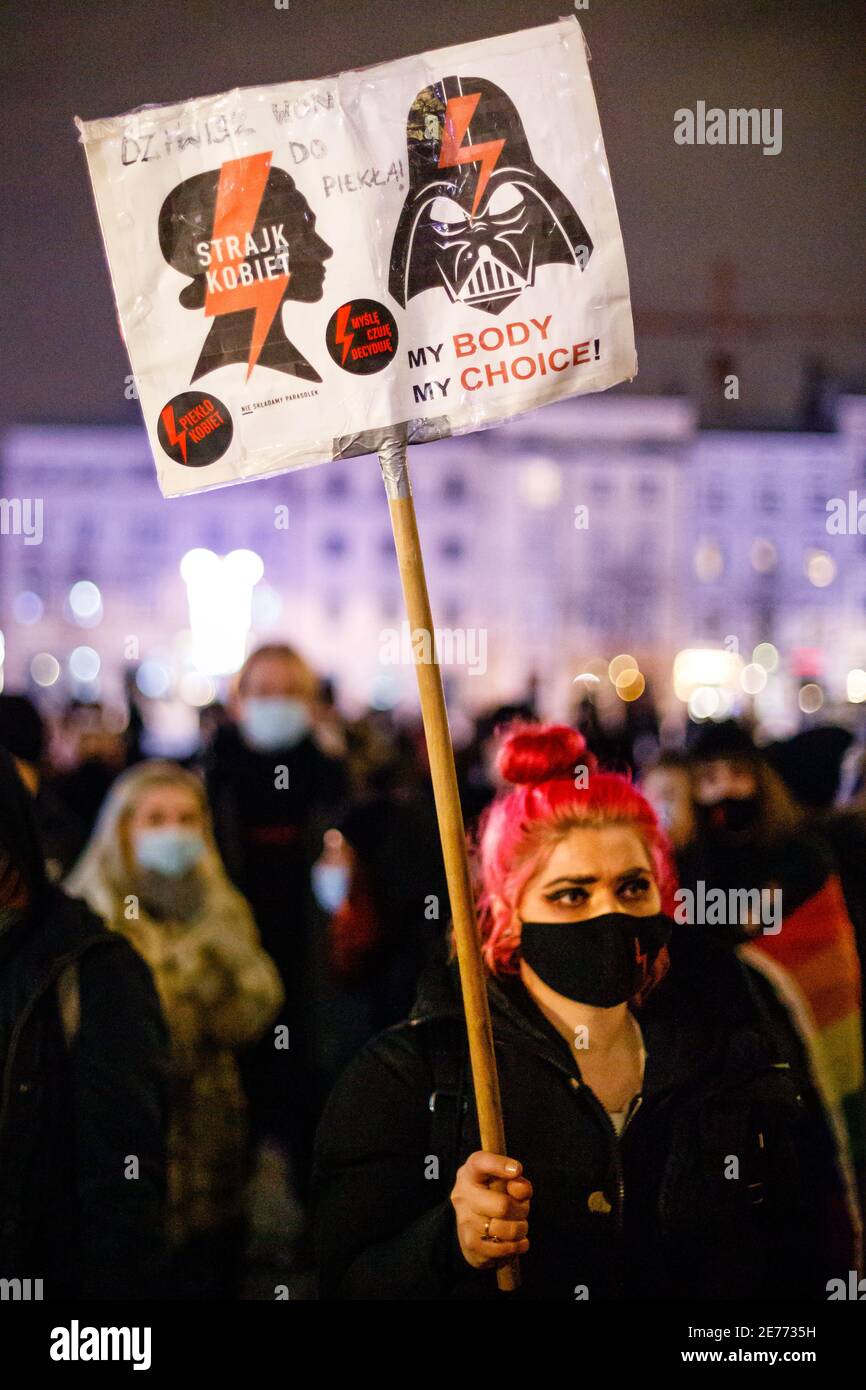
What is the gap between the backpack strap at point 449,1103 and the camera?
301cm

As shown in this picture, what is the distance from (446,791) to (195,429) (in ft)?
3.36

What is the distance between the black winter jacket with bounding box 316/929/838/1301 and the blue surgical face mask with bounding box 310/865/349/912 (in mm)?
319

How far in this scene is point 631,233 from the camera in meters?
3.13

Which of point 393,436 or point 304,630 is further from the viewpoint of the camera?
point 304,630

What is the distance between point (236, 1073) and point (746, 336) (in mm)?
2312

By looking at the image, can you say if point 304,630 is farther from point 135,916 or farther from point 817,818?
point 817,818

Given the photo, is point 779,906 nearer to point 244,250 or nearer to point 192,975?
point 192,975

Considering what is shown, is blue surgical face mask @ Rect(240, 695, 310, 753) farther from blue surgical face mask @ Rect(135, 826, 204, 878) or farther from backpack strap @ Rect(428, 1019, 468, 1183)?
backpack strap @ Rect(428, 1019, 468, 1183)

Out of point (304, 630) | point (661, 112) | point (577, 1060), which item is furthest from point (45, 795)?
point (661, 112)

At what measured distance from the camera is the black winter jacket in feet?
9.87

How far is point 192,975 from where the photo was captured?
3.14m

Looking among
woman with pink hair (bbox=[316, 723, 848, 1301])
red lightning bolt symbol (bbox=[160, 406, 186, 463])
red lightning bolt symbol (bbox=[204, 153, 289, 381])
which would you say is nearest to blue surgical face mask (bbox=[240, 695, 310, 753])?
woman with pink hair (bbox=[316, 723, 848, 1301])

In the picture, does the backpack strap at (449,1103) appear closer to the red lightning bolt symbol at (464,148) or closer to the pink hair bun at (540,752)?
the pink hair bun at (540,752)

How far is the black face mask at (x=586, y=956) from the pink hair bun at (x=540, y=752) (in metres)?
0.38
